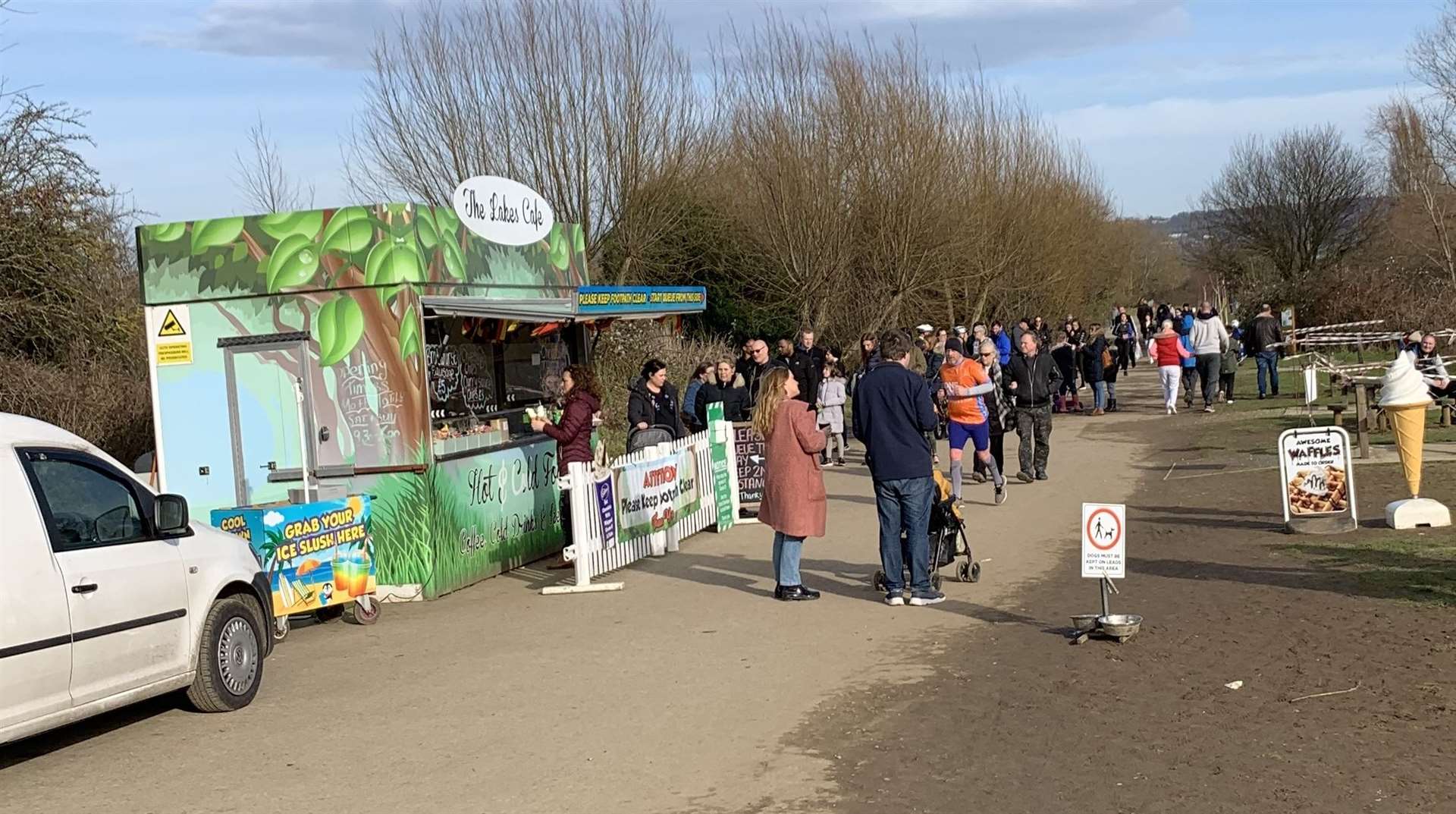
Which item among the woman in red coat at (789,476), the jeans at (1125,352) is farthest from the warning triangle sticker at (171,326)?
the jeans at (1125,352)

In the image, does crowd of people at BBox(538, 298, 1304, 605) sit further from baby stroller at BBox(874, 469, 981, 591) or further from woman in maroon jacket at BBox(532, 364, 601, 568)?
baby stroller at BBox(874, 469, 981, 591)

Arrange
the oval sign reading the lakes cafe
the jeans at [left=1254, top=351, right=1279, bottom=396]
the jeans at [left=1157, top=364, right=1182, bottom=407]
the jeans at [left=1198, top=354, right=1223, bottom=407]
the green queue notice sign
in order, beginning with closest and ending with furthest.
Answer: the oval sign reading the lakes cafe, the green queue notice sign, the jeans at [left=1198, top=354, right=1223, bottom=407], the jeans at [left=1157, top=364, right=1182, bottom=407], the jeans at [left=1254, top=351, right=1279, bottom=396]

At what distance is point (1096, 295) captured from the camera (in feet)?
210

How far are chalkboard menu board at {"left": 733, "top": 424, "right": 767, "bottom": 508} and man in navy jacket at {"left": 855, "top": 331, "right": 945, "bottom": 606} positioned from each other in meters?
5.59

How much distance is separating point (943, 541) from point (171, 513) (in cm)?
577

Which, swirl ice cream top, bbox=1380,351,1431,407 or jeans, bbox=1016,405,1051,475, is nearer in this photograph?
swirl ice cream top, bbox=1380,351,1431,407

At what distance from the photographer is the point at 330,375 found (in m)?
11.7

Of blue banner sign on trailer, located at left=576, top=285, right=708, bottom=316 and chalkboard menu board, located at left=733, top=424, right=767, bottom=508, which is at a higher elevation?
blue banner sign on trailer, located at left=576, top=285, right=708, bottom=316

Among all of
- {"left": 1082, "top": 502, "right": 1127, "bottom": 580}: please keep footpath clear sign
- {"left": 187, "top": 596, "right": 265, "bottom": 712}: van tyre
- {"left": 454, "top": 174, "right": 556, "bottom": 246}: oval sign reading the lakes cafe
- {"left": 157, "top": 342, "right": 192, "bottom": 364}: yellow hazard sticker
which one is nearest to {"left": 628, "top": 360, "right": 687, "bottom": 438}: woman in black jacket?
{"left": 454, "top": 174, "right": 556, "bottom": 246}: oval sign reading the lakes cafe

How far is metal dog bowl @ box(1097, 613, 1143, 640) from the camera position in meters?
8.54

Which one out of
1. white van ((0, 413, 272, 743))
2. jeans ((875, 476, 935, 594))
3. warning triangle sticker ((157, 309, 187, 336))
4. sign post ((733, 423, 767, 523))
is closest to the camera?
white van ((0, 413, 272, 743))

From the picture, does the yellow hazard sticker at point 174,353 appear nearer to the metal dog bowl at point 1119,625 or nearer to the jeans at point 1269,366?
the metal dog bowl at point 1119,625

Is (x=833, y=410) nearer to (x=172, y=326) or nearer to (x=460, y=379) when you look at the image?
(x=460, y=379)

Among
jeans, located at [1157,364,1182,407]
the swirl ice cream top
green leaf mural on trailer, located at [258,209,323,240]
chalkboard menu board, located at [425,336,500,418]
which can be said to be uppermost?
green leaf mural on trailer, located at [258,209,323,240]
